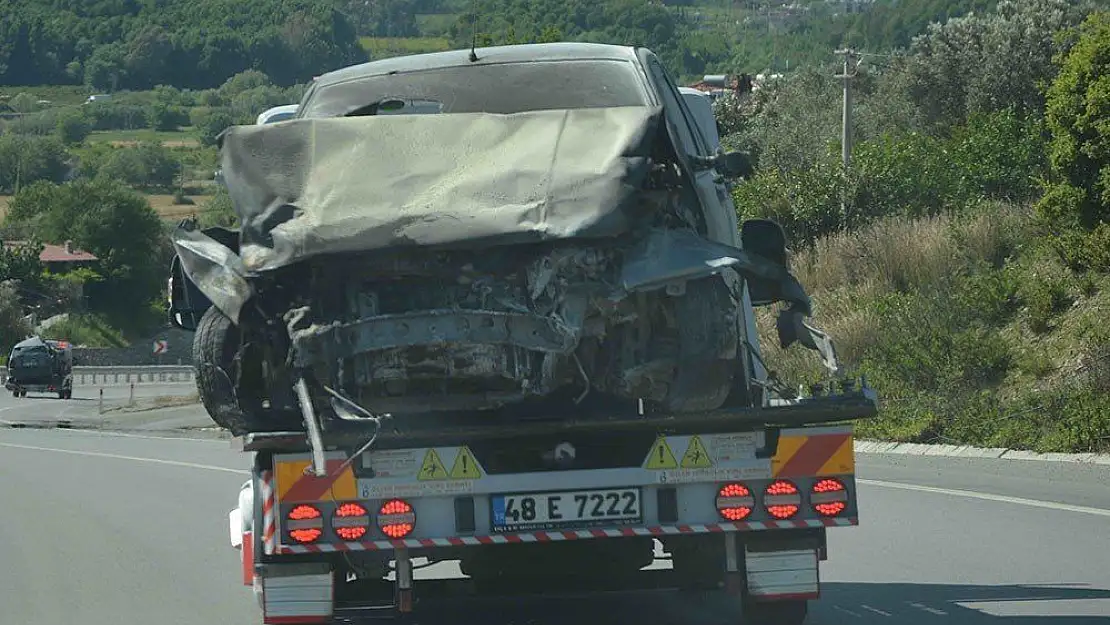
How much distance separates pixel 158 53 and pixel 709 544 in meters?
178

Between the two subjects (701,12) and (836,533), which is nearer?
(836,533)

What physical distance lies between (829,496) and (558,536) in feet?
3.65

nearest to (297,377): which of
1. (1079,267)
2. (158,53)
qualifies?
(1079,267)

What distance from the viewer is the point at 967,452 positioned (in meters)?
16.2

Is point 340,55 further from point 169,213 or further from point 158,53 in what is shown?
point 158,53

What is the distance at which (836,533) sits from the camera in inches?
448

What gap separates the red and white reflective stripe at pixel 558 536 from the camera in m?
6.80

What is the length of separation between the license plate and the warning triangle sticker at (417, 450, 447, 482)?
0.25 meters

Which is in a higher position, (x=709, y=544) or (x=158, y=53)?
(x=158, y=53)

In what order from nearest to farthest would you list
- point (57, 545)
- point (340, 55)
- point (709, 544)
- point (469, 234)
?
point (469, 234) < point (709, 544) < point (57, 545) < point (340, 55)

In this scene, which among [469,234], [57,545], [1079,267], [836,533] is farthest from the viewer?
[1079,267]

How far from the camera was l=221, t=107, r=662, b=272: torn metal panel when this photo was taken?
670 cm

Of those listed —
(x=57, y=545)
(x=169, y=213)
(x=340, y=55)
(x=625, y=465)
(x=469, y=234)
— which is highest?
(x=340, y=55)

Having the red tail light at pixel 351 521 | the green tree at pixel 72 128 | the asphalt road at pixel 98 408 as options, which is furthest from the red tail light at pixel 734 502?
the green tree at pixel 72 128
